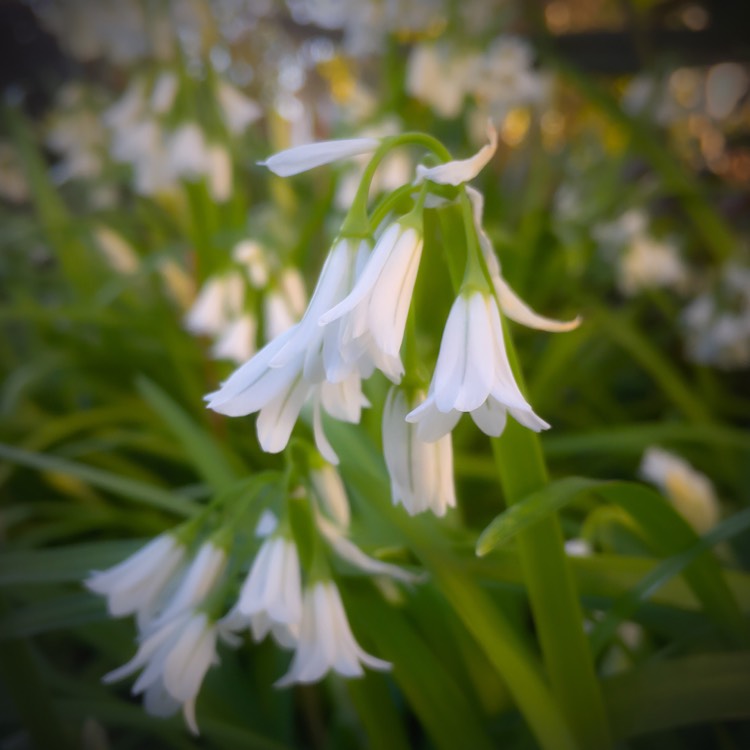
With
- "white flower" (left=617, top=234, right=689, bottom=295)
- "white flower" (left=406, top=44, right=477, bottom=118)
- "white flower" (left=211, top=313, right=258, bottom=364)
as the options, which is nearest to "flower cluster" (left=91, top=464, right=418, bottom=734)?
"white flower" (left=211, top=313, right=258, bottom=364)

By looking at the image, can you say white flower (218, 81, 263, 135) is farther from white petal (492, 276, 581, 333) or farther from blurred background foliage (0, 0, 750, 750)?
white petal (492, 276, 581, 333)

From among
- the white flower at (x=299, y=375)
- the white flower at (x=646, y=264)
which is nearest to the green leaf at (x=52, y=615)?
the white flower at (x=299, y=375)

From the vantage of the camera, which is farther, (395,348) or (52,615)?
(52,615)

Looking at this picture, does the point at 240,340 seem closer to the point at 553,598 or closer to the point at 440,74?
the point at 553,598

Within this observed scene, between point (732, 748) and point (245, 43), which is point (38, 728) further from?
point (245, 43)

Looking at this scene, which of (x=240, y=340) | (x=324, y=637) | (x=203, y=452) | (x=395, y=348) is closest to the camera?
(x=395, y=348)

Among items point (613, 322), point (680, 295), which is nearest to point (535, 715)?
point (613, 322)

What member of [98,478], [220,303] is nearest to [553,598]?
[98,478]
